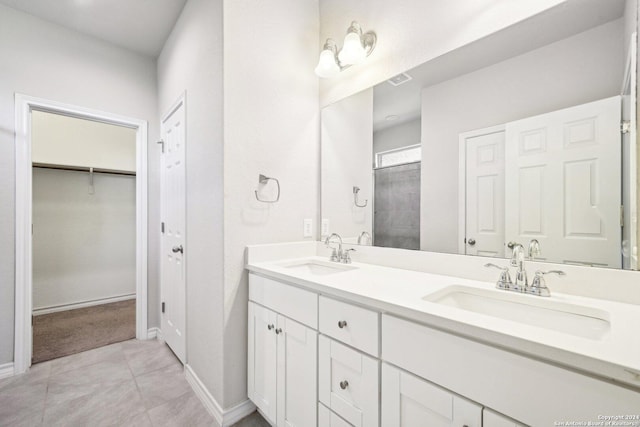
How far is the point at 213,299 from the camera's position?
1.59 metres

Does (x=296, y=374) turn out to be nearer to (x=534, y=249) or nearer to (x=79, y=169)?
(x=534, y=249)

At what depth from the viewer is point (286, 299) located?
1306 millimetres

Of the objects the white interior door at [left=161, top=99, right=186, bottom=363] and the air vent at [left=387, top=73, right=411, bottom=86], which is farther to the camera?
the white interior door at [left=161, top=99, right=186, bottom=363]

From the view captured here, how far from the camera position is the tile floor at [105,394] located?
1531 millimetres

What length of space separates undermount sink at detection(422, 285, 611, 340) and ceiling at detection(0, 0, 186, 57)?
2673mm

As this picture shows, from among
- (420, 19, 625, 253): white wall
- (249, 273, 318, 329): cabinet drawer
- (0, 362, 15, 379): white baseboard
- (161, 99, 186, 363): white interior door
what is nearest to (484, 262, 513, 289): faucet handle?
(420, 19, 625, 253): white wall

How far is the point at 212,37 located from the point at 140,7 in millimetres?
995

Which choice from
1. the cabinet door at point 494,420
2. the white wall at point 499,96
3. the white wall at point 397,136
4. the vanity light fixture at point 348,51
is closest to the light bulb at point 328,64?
the vanity light fixture at point 348,51

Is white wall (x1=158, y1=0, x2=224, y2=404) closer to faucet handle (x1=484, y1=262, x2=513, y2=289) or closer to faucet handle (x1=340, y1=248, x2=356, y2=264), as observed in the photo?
faucet handle (x1=340, y1=248, x2=356, y2=264)

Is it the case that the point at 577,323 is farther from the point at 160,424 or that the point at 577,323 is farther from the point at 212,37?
the point at 212,37

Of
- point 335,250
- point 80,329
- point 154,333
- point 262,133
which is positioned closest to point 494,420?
point 335,250

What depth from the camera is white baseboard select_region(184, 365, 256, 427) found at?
1.49 metres

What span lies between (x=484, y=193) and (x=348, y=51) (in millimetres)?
1115

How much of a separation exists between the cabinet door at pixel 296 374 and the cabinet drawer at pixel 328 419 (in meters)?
0.03
